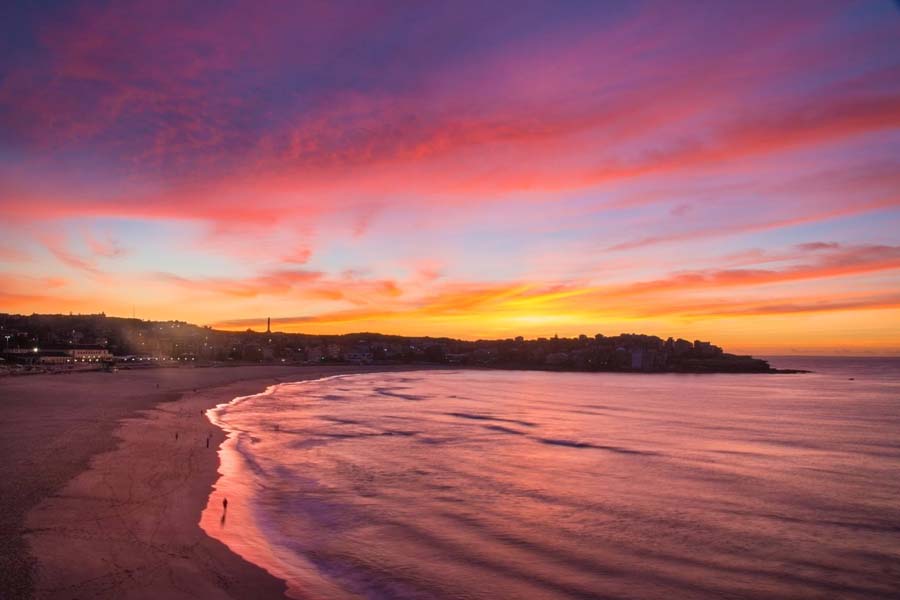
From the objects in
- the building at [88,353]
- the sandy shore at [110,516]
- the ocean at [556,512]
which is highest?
the building at [88,353]

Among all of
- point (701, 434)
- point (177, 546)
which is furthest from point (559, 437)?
point (177, 546)

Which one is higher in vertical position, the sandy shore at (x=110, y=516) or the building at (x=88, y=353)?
the building at (x=88, y=353)

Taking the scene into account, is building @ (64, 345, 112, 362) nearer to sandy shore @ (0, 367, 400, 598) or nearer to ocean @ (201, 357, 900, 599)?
ocean @ (201, 357, 900, 599)

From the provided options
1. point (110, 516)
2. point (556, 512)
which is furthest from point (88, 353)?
point (556, 512)

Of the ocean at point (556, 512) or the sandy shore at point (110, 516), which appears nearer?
the sandy shore at point (110, 516)

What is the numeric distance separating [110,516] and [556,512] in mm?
12317

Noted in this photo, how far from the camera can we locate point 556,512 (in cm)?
1808

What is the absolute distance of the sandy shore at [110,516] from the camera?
33.7 ft

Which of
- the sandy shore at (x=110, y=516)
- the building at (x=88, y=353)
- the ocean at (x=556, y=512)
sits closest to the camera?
the sandy shore at (x=110, y=516)

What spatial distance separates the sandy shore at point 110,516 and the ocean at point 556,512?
988 millimetres

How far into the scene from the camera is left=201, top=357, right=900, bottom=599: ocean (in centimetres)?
1255

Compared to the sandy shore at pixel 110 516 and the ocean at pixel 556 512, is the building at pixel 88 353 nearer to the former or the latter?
the ocean at pixel 556 512

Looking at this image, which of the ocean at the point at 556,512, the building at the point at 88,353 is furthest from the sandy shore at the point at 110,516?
the building at the point at 88,353

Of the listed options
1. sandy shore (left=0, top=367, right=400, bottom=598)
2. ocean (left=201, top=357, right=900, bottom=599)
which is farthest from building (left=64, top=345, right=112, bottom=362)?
sandy shore (left=0, top=367, right=400, bottom=598)
